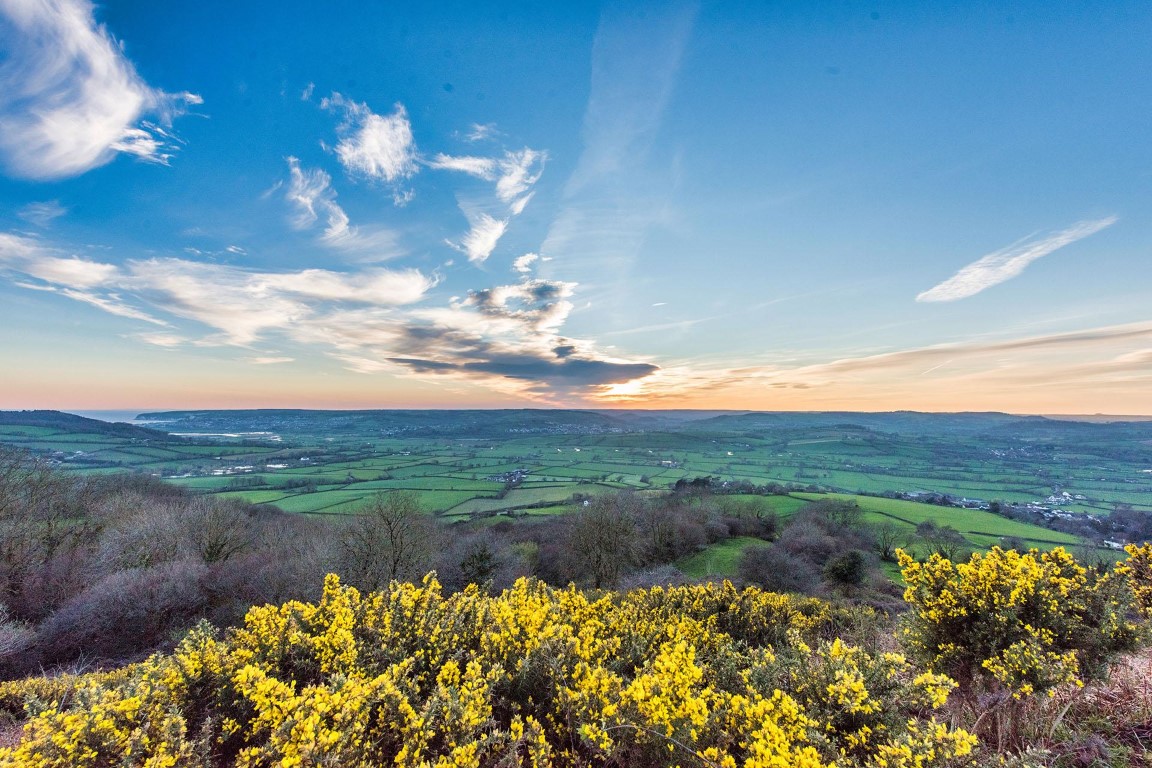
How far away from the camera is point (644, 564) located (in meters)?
41.5

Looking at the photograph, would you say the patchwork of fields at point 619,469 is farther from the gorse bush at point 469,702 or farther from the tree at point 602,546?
the gorse bush at point 469,702

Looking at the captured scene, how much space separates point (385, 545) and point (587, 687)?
31133 millimetres

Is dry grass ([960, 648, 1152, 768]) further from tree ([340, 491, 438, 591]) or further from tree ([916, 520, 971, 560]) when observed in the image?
tree ([916, 520, 971, 560])

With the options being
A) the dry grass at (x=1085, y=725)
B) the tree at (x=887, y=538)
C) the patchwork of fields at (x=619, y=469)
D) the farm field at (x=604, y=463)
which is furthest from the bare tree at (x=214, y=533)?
the tree at (x=887, y=538)

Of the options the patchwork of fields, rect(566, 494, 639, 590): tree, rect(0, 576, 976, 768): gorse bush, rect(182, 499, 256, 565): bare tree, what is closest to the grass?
the patchwork of fields

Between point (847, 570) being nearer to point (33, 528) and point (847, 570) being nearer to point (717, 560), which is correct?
point (717, 560)

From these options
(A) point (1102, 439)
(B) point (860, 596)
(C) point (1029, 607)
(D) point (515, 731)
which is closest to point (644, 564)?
(B) point (860, 596)

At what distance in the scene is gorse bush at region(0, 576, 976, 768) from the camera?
11.8 ft

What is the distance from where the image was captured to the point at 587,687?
15.4 ft

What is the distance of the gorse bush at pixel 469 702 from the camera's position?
11.8 ft

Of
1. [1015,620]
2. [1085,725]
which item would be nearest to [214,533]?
[1015,620]

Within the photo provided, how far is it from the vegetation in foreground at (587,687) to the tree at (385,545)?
22664mm

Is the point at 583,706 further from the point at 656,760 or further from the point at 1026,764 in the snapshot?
the point at 1026,764

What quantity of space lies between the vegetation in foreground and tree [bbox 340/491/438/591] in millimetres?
22664
